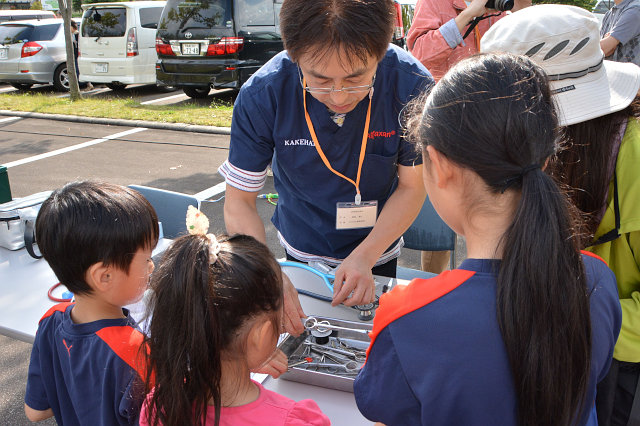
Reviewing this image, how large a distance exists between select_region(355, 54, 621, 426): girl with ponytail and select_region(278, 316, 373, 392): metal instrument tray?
1.34ft

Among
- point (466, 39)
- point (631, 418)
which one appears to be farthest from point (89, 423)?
point (466, 39)

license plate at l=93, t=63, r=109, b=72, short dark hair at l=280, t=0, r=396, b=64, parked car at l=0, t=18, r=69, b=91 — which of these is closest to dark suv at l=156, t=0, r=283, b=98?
license plate at l=93, t=63, r=109, b=72

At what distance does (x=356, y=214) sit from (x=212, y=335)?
2.88ft

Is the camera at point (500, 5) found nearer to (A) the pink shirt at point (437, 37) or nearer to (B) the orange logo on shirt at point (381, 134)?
(A) the pink shirt at point (437, 37)

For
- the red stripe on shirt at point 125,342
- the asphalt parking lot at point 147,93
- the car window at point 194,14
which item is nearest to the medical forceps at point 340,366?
the red stripe on shirt at point 125,342

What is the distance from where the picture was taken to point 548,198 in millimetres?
795

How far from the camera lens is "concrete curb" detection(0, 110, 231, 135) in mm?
6932

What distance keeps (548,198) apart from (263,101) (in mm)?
1025

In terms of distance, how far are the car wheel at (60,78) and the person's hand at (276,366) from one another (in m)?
9.81

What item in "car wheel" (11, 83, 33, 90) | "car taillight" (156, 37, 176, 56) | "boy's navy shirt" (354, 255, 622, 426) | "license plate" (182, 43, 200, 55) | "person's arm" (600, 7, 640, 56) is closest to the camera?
"boy's navy shirt" (354, 255, 622, 426)

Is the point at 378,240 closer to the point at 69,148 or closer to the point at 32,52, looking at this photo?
the point at 69,148

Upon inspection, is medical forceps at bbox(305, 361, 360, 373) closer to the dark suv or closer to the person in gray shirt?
the person in gray shirt

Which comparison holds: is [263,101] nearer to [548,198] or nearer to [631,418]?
[548,198]

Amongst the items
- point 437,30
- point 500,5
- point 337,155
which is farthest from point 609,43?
point 337,155
